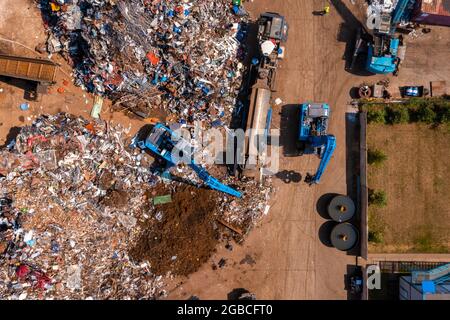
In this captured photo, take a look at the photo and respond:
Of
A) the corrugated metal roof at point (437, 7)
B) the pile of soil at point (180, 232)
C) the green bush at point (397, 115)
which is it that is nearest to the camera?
the corrugated metal roof at point (437, 7)

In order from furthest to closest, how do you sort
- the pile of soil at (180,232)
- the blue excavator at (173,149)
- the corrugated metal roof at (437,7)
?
the pile of soil at (180,232) < the blue excavator at (173,149) < the corrugated metal roof at (437,7)

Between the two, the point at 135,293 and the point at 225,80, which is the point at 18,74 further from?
the point at 135,293

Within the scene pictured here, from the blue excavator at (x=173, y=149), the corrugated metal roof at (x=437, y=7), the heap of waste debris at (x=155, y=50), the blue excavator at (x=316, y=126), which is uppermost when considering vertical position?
the corrugated metal roof at (x=437, y=7)

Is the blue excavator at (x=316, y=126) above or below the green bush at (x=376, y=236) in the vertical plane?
above

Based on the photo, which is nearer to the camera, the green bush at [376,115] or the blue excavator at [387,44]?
the blue excavator at [387,44]

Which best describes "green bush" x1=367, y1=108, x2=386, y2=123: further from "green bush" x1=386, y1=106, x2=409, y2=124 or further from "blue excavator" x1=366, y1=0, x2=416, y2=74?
"blue excavator" x1=366, y1=0, x2=416, y2=74

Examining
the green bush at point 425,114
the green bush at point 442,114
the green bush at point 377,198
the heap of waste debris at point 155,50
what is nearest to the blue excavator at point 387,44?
the green bush at point 425,114

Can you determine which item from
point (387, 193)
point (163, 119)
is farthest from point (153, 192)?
point (387, 193)

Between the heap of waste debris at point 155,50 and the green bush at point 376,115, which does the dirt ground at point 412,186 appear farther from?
the heap of waste debris at point 155,50
